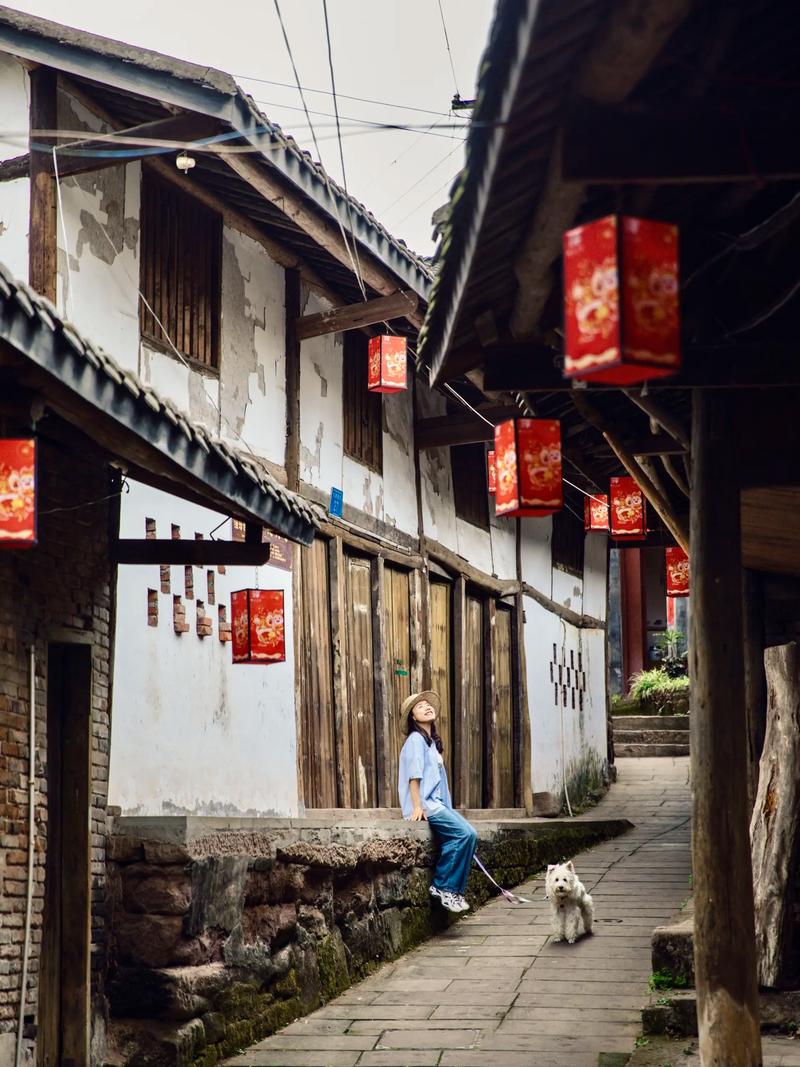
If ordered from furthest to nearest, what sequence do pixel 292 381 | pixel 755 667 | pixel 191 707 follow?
pixel 292 381 → pixel 755 667 → pixel 191 707

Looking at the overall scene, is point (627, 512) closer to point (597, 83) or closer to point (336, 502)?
point (336, 502)

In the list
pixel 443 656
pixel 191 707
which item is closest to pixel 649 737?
pixel 443 656

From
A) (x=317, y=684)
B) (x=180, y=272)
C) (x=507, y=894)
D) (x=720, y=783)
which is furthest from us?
(x=317, y=684)

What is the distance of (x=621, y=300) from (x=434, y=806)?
6.71 meters

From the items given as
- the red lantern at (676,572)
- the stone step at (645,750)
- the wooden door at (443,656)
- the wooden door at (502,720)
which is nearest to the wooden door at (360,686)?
the wooden door at (443,656)

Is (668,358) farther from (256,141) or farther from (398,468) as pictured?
(398,468)

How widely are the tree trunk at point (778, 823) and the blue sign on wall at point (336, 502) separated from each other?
5908mm

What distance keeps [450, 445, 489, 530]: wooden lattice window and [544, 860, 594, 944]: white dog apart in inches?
285

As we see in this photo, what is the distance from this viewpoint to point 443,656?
16391 millimetres

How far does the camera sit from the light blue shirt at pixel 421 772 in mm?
11141

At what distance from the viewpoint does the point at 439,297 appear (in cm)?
Answer: 690

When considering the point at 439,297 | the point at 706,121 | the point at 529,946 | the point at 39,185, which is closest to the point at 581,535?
the point at 529,946

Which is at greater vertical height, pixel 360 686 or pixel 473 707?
pixel 360 686

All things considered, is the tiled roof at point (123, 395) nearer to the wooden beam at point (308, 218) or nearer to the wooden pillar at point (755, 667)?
the wooden beam at point (308, 218)
